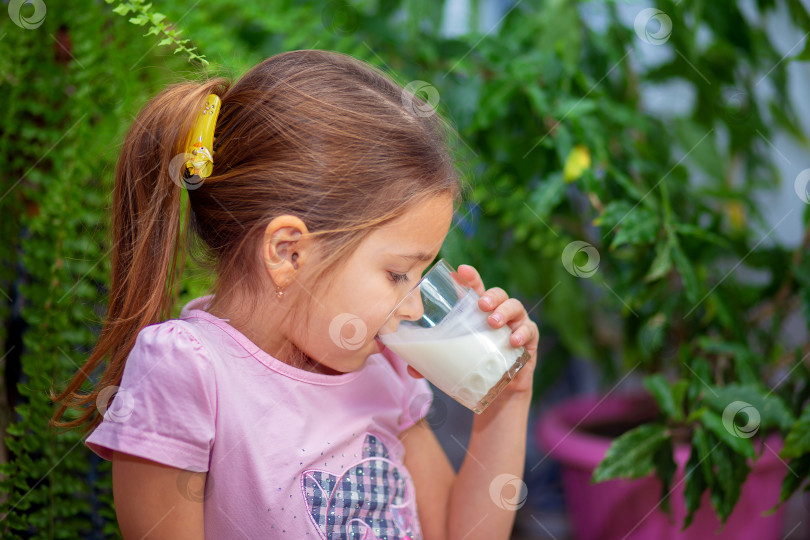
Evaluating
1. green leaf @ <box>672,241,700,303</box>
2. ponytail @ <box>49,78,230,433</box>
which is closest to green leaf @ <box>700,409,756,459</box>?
green leaf @ <box>672,241,700,303</box>

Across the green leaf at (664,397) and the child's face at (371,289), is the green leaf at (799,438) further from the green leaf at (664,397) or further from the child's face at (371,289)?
the child's face at (371,289)

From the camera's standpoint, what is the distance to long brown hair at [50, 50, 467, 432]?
725 millimetres

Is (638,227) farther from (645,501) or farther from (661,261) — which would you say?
(645,501)

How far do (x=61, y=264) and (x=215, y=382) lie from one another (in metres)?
0.36

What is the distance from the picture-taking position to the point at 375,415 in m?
0.83

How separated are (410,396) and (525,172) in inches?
20.9

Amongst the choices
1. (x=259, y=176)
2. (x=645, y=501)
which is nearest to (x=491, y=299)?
(x=259, y=176)

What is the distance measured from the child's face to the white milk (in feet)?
0.09

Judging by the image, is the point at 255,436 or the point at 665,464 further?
the point at 665,464

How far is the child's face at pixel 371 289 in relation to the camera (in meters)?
0.73

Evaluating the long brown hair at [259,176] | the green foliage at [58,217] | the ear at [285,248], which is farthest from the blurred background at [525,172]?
the ear at [285,248]

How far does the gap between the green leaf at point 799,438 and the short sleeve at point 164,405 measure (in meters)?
0.74

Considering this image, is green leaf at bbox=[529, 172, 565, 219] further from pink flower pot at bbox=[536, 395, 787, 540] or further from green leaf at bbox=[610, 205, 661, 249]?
pink flower pot at bbox=[536, 395, 787, 540]

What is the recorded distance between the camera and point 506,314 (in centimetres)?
79
